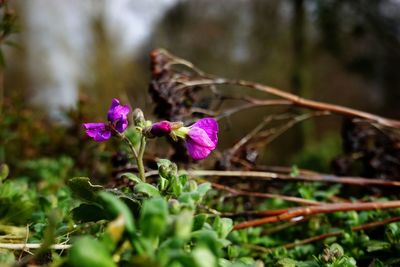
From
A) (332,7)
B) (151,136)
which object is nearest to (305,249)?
(151,136)

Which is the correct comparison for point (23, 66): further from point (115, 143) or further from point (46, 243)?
point (46, 243)

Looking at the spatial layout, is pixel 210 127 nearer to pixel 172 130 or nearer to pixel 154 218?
pixel 172 130

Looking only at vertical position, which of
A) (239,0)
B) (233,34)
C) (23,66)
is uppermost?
(239,0)

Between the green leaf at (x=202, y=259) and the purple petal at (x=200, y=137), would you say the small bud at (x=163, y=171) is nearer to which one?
the purple petal at (x=200, y=137)

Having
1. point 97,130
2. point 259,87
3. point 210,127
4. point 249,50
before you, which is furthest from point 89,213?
point 249,50

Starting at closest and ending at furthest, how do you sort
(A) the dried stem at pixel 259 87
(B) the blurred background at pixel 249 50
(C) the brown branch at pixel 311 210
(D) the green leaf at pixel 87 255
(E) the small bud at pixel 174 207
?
(D) the green leaf at pixel 87 255 < (E) the small bud at pixel 174 207 < (C) the brown branch at pixel 311 210 < (A) the dried stem at pixel 259 87 < (B) the blurred background at pixel 249 50

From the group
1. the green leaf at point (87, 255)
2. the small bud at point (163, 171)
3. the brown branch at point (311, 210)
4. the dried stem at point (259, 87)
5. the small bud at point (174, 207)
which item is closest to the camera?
the green leaf at point (87, 255)

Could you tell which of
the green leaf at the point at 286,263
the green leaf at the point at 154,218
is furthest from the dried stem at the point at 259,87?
the green leaf at the point at 154,218
